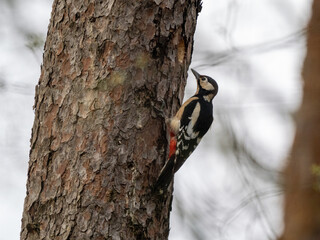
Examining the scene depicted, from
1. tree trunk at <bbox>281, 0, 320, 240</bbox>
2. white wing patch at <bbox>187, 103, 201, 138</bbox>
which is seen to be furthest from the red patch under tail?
tree trunk at <bbox>281, 0, 320, 240</bbox>

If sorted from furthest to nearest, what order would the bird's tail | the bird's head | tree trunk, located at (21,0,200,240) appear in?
the bird's head → the bird's tail → tree trunk, located at (21,0,200,240)

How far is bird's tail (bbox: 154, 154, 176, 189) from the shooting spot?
3.41 metres

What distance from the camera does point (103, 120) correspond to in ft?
10.9

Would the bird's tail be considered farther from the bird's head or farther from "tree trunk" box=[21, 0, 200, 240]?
the bird's head

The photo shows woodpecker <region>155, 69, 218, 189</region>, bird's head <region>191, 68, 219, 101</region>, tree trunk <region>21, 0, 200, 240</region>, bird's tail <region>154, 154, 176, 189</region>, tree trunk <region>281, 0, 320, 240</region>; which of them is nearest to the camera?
tree trunk <region>21, 0, 200, 240</region>

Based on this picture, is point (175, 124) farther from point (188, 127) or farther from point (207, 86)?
point (207, 86)

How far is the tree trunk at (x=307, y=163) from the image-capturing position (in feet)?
A: 14.7

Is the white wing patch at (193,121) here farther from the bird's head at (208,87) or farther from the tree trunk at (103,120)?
the tree trunk at (103,120)

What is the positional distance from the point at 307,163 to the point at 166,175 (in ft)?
6.37

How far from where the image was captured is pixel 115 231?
3168 mm

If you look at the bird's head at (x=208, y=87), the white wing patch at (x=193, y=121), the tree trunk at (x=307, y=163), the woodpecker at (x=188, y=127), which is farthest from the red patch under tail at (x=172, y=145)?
the bird's head at (x=208, y=87)

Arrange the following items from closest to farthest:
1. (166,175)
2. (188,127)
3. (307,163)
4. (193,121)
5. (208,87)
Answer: (166,175)
(188,127)
(193,121)
(307,163)
(208,87)

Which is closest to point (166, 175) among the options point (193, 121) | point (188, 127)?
point (188, 127)

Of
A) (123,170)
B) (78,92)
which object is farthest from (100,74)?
(123,170)
